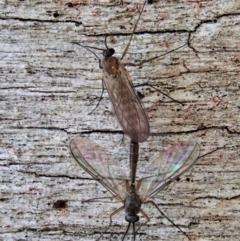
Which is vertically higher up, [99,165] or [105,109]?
[105,109]

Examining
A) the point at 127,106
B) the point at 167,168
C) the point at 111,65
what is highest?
the point at 111,65

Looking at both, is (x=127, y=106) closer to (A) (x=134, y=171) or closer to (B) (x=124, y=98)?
(B) (x=124, y=98)

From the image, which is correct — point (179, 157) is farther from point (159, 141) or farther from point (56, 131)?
point (56, 131)

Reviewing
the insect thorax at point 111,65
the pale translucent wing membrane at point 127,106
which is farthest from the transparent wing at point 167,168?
the insect thorax at point 111,65

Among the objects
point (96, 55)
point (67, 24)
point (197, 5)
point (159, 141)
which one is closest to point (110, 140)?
point (159, 141)

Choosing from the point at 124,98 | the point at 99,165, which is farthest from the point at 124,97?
the point at 99,165
